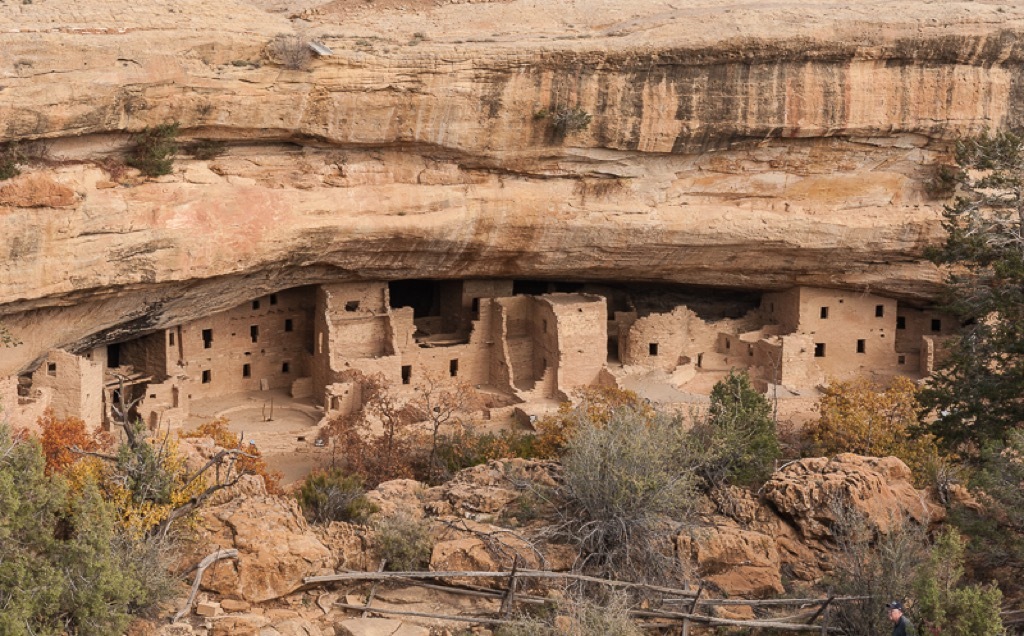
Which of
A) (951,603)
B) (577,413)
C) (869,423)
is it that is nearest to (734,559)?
(951,603)

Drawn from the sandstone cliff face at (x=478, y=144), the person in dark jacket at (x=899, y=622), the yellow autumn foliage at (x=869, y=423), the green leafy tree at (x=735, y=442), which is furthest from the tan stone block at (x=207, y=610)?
the yellow autumn foliage at (x=869, y=423)

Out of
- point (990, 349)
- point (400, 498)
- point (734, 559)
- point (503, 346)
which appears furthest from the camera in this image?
point (503, 346)

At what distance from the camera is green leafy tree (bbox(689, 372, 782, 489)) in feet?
51.4

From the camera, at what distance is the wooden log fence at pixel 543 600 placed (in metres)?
12.4

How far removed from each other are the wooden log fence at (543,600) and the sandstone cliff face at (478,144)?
1091 cm

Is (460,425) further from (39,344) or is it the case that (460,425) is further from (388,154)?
(39,344)

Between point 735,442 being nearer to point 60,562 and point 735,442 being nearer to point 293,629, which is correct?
point 293,629

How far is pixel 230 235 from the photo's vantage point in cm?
2331

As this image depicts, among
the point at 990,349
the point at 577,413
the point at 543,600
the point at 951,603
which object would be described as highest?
the point at 990,349

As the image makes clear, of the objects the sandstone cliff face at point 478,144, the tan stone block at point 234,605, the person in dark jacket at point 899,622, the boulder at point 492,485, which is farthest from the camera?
the sandstone cliff face at point 478,144

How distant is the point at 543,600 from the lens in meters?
12.6

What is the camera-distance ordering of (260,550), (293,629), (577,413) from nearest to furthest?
(293,629)
(260,550)
(577,413)

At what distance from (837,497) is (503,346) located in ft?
51.7

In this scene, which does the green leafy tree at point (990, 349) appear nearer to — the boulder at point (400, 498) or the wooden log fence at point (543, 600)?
the wooden log fence at point (543, 600)
